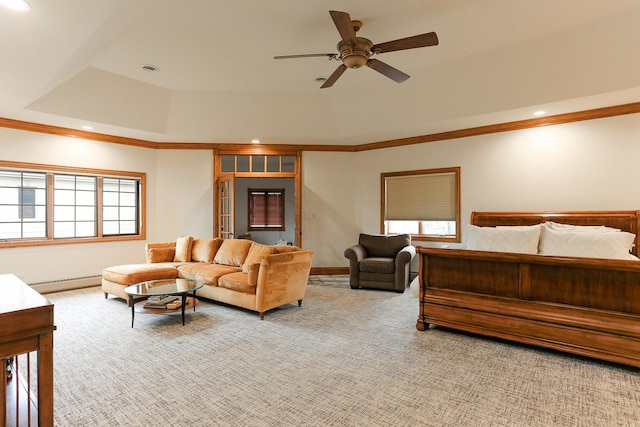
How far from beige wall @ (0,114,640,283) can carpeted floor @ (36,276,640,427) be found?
2477mm

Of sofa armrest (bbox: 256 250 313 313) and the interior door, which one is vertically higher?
the interior door

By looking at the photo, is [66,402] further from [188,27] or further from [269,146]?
[269,146]

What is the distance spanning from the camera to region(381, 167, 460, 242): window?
229 inches

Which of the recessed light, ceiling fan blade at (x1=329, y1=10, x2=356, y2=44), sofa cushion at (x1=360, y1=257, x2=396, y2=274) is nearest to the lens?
the recessed light

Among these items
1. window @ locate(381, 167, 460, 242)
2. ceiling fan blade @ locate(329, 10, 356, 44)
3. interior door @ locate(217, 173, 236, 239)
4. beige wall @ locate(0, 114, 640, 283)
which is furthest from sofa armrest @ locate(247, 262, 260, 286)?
window @ locate(381, 167, 460, 242)

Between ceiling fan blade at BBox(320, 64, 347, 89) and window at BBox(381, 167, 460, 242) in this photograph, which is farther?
window at BBox(381, 167, 460, 242)

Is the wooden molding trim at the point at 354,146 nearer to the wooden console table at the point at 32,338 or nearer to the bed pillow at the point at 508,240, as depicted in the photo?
the bed pillow at the point at 508,240

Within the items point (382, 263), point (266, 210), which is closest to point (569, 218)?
point (382, 263)

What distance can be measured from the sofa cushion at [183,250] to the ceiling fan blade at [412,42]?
427 cm

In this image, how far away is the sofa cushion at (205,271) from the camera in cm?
453

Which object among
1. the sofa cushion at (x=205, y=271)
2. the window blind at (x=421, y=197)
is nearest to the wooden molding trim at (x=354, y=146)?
the window blind at (x=421, y=197)

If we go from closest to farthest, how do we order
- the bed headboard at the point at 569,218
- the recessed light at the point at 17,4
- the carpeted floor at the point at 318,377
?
the carpeted floor at the point at 318,377, the recessed light at the point at 17,4, the bed headboard at the point at 569,218

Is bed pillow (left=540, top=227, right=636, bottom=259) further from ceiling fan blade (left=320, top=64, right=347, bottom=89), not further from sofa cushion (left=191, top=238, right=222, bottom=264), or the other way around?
sofa cushion (left=191, top=238, right=222, bottom=264)

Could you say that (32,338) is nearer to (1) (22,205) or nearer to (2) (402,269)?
(2) (402,269)
